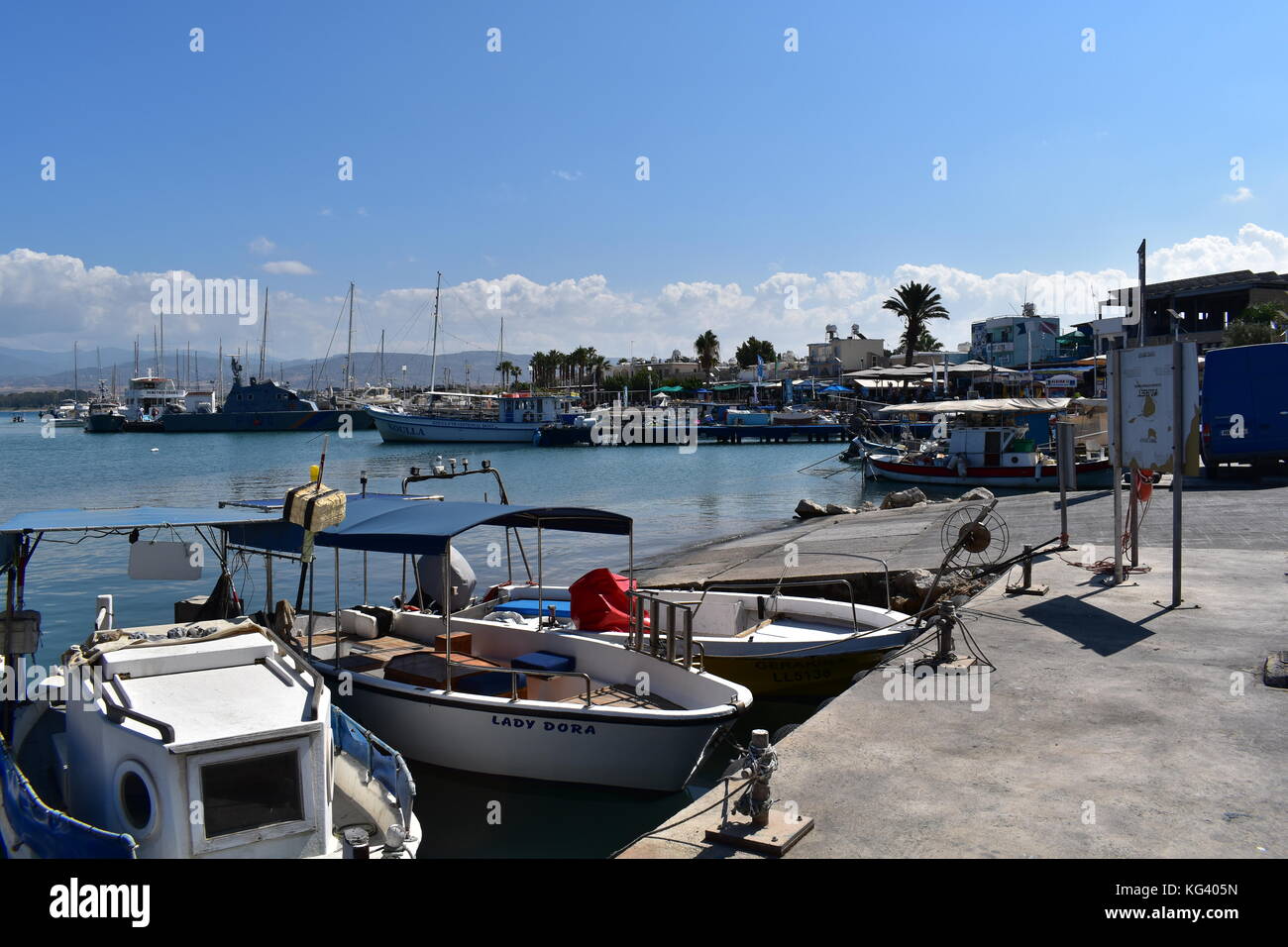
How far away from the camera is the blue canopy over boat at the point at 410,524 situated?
415 inches

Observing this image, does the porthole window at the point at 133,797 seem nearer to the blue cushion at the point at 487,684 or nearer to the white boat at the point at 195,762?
the white boat at the point at 195,762

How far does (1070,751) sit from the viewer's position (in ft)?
23.6

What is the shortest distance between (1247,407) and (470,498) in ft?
107

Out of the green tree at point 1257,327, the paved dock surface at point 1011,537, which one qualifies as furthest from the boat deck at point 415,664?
the green tree at point 1257,327

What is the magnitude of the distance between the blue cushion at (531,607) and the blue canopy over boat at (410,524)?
7.04 feet

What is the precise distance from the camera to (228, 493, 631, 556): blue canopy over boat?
34.6 ft

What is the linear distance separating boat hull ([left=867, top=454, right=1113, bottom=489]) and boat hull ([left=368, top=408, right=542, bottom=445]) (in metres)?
52.0

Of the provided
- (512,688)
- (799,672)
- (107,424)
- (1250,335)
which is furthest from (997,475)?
(107,424)

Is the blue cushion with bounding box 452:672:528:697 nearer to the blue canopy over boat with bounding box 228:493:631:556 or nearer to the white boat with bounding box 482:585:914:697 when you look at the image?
the white boat with bounding box 482:585:914:697

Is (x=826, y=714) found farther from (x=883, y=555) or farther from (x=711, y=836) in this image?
(x=883, y=555)

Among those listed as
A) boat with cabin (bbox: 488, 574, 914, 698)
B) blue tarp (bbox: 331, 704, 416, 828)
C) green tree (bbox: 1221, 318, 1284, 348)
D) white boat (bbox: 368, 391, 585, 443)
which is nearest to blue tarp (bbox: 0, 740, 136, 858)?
blue tarp (bbox: 331, 704, 416, 828)
